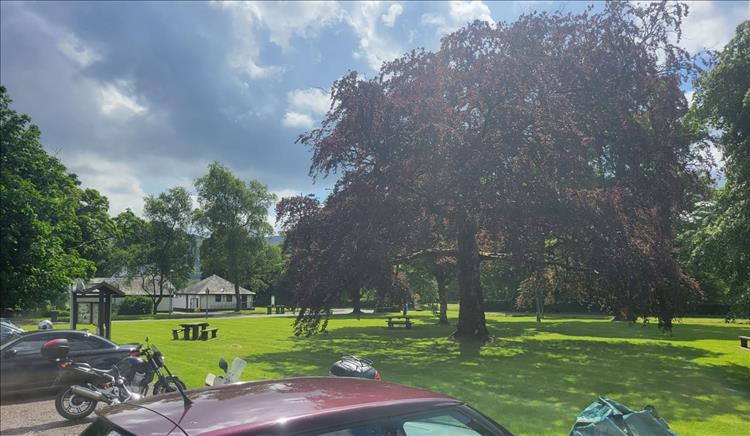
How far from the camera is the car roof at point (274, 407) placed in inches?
89.5

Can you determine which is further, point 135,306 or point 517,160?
point 135,306

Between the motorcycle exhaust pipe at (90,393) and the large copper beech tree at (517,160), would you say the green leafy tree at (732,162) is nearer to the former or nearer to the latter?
the large copper beech tree at (517,160)

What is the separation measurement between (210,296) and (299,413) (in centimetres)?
7266

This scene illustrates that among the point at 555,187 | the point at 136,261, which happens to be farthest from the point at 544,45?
the point at 136,261

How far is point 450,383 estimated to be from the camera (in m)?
11.9

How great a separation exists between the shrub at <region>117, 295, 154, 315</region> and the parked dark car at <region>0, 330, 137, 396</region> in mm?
51059

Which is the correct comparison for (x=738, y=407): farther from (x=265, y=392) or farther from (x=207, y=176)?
(x=207, y=176)

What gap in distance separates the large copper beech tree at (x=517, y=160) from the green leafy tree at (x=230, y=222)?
156 ft

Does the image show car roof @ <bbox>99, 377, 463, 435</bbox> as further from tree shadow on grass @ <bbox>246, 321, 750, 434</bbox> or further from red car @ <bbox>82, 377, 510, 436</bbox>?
tree shadow on grass @ <bbox>246, 321, 750, 434</bbox>

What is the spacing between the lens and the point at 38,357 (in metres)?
6.38

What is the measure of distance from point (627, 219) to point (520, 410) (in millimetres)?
11538

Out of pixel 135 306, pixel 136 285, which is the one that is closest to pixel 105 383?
pixel 135 306

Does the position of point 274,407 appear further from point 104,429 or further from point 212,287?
point 212,287

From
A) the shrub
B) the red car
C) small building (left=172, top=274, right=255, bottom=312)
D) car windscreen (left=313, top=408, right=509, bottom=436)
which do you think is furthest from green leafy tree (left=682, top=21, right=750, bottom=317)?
small building (left=172, top=274, right=255, bottom=312)
